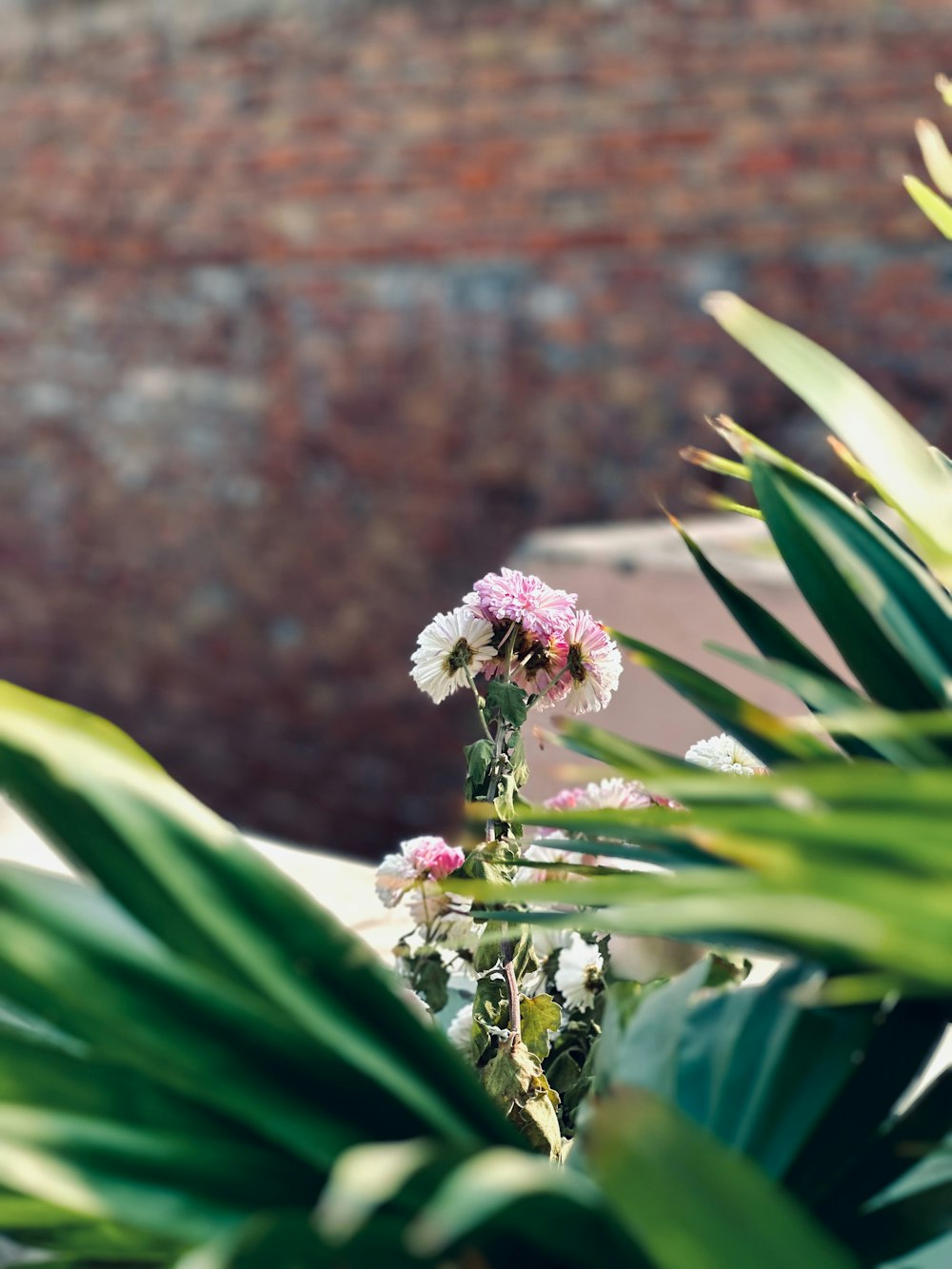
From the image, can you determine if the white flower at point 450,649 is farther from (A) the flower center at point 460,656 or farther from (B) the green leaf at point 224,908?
(B) the green leaf at point 224,908

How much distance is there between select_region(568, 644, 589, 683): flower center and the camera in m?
0.92

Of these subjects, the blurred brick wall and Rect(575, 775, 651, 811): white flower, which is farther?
the blurred brick wall

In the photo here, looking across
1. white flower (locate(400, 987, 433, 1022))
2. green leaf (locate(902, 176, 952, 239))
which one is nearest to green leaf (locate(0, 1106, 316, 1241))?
white flower (locate(400, 987, 433, 1022))

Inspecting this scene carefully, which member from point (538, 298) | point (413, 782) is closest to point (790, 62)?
point (538, 298)

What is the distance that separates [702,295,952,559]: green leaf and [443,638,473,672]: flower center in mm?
314

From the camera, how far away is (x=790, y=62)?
144 inches

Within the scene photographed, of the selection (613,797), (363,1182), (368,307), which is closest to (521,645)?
(613,797)

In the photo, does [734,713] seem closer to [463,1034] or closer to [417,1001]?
[463,1034]

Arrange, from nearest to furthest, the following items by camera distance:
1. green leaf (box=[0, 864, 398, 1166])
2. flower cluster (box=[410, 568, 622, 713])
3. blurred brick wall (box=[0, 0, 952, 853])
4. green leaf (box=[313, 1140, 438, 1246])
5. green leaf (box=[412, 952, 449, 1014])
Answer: green leaf (box=[313, 1140, 438, 1246]) < green leaf (box=[0, 864, 398, 1166]) < flower cluster (box=[410, 568, 622, 713]) < green leaf (box=[412, 952, 449, 1014]) < blurred brick wall (box=[0, 0, 952, 853])

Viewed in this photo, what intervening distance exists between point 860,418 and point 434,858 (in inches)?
17.0

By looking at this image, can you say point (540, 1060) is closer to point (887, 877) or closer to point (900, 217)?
point (887, 877)

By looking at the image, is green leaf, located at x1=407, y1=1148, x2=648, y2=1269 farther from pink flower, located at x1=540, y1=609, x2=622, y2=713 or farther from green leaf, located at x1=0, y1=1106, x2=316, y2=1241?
pink flower, located at x1=540, y1=609, x2=622, y2=713

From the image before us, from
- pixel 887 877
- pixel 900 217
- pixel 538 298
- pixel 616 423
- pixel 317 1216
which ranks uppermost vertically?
pixel 887 877

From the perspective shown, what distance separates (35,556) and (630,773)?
5165 mm
